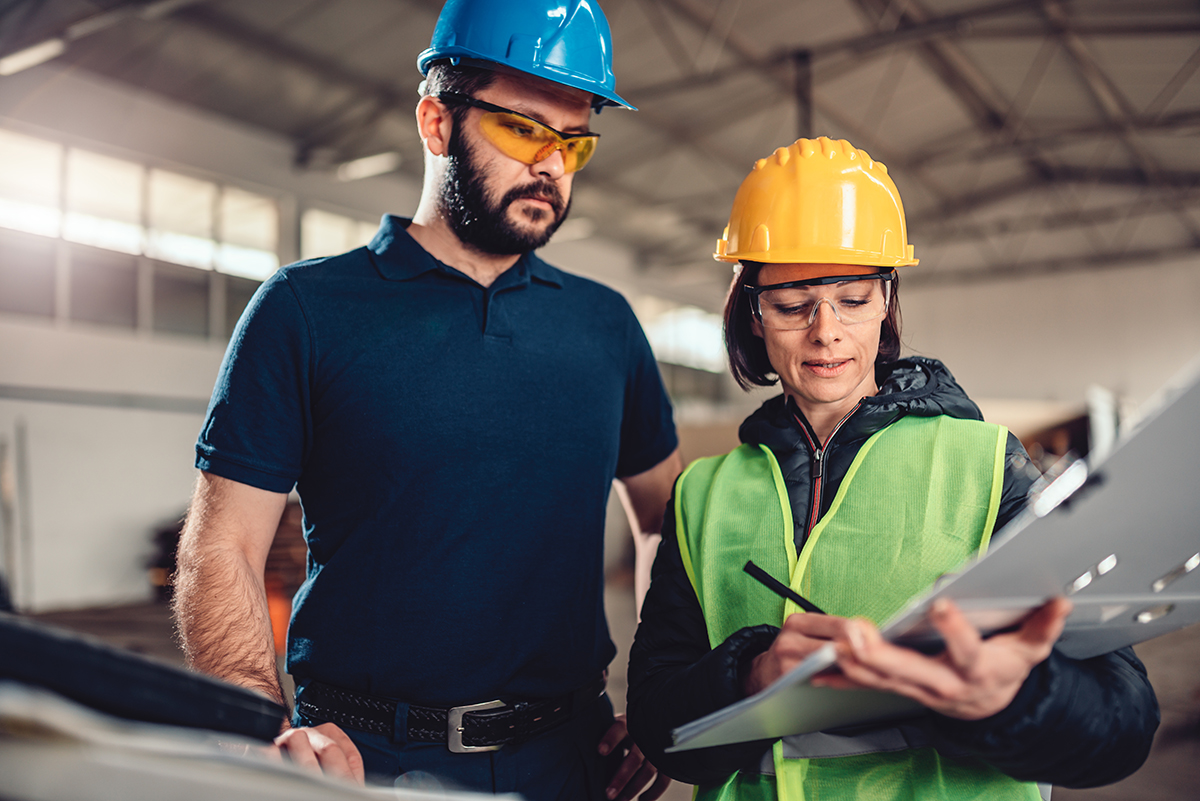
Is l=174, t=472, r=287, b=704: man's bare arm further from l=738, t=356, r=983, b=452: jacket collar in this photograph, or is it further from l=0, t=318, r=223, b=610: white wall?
l=0, t=318, r=223, b=610: white wall

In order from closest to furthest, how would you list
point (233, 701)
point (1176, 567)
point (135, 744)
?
point (135, 744)
point (233, 701)
point (1176, 567)

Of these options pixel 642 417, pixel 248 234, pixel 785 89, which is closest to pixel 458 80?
pixel 642 417

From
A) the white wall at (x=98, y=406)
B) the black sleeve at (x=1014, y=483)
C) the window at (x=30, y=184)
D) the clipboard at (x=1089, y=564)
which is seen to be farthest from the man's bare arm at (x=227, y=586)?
the window at (x=30, y=184)


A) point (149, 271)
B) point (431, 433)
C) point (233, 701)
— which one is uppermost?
point (149, 271)

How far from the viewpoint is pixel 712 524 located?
1.42 m

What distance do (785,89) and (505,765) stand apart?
39.8 feet

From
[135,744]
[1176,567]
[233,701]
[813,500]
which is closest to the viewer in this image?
[135,744]

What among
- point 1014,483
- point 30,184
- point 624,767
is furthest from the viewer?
point 30,184

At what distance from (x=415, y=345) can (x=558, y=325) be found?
14.1 inches

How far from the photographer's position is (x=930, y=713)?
1033 millimetres

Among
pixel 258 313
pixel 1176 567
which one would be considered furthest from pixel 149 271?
pixel 1176 567

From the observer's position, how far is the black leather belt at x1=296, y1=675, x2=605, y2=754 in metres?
1.57

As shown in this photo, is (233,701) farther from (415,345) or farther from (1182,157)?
(1182,157)

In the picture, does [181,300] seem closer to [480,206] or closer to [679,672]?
[480,206]
